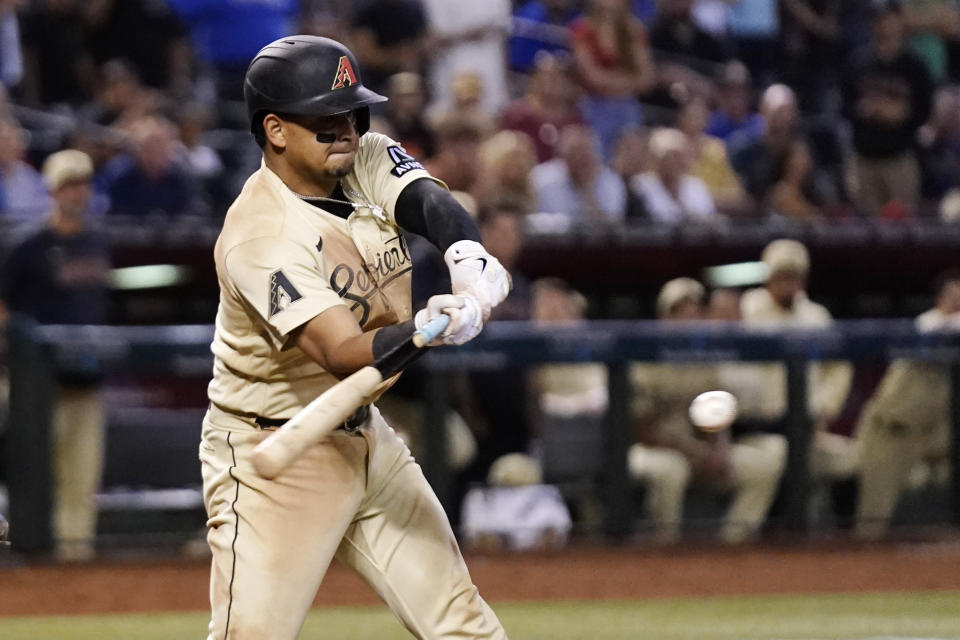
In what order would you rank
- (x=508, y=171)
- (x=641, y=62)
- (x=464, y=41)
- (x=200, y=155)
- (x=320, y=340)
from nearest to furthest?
(x=320, y=340) < (x=508, y=171) < (x=200, y=155) < (x=464, y=41) < (x=641, y=62)

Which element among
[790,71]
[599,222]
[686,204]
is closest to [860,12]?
[790,71]

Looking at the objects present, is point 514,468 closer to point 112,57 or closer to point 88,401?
point 88,401

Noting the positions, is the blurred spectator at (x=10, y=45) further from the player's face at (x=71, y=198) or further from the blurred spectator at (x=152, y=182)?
the player's face at (x=71, y=198)

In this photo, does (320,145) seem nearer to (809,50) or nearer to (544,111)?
(544,111)

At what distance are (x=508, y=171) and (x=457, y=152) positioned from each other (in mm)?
529

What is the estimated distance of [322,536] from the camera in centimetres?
362

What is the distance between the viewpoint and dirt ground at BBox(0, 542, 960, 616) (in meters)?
7.55

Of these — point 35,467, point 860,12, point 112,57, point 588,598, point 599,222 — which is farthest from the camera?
point 860,12

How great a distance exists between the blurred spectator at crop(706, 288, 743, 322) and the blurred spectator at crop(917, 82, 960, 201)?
3.27m

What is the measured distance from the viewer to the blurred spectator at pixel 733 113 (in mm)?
12125

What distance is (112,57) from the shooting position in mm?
10211

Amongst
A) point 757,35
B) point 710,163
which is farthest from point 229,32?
point 757,35

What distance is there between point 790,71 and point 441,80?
3.68m

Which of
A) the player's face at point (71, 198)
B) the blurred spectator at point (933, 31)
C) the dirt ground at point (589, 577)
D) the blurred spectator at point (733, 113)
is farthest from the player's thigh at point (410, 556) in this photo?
the blurred spectator at point (933, 31)
